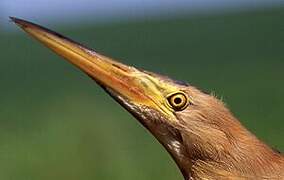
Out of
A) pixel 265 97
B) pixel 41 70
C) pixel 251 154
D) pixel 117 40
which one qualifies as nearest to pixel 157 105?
pixel 251 154

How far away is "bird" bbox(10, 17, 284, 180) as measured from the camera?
14.6ft

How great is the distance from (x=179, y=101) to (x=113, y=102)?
1155 centimetres

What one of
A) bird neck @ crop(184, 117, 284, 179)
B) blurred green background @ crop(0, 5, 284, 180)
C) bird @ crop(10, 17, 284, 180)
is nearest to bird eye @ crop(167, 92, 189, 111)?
bird @ crop(10, 17, 284, 180)

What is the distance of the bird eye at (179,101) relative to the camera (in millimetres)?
4477

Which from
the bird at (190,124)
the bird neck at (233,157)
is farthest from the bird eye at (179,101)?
the bird neck at (233,157)

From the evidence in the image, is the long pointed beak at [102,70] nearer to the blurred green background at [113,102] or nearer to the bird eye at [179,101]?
the bird eye at [179,101]

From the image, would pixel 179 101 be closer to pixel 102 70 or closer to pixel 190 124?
pixel 190 124

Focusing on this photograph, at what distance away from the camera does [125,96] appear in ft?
15.0

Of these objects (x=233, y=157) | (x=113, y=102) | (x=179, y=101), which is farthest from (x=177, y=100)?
(x=113, y=102)

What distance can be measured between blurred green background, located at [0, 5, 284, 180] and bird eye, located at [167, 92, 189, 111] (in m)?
0.29

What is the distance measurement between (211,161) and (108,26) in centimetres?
3481

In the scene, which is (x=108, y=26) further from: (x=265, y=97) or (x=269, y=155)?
(x=269, y=155)

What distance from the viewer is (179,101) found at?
4.50 metres

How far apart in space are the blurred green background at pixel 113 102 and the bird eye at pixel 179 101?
0.96 ft
